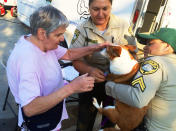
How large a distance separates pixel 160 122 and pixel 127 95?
0.46 m

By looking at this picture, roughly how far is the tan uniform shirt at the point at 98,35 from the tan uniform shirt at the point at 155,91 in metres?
0.60

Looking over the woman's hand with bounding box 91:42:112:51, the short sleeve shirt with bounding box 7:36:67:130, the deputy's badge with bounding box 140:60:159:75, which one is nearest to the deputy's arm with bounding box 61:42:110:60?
the woman's hand with bounding box 91:42:112:51

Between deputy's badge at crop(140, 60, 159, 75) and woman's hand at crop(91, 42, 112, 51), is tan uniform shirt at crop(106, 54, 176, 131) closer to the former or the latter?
deputy's badge at crop(140, 60, 159, 75)

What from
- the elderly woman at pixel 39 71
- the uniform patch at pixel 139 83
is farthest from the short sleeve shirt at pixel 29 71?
the uniform patch at pixel 139 83

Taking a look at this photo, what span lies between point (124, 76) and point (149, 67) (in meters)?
0.26

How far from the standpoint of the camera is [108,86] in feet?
5.67

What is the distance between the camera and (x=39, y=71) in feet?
5.11

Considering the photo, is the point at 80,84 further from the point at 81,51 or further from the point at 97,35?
the point at 97,35

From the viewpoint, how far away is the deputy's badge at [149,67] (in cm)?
147

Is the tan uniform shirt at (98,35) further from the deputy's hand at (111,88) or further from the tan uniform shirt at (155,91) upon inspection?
the tan uniform shirt at (155,91)

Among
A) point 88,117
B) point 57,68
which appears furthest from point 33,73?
point 88,117

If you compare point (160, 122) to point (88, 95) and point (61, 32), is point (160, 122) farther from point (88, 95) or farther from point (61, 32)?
point (61, 32)

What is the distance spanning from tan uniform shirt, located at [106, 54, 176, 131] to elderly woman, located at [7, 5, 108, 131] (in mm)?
375

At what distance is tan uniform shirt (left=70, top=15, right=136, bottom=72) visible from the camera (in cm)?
212
